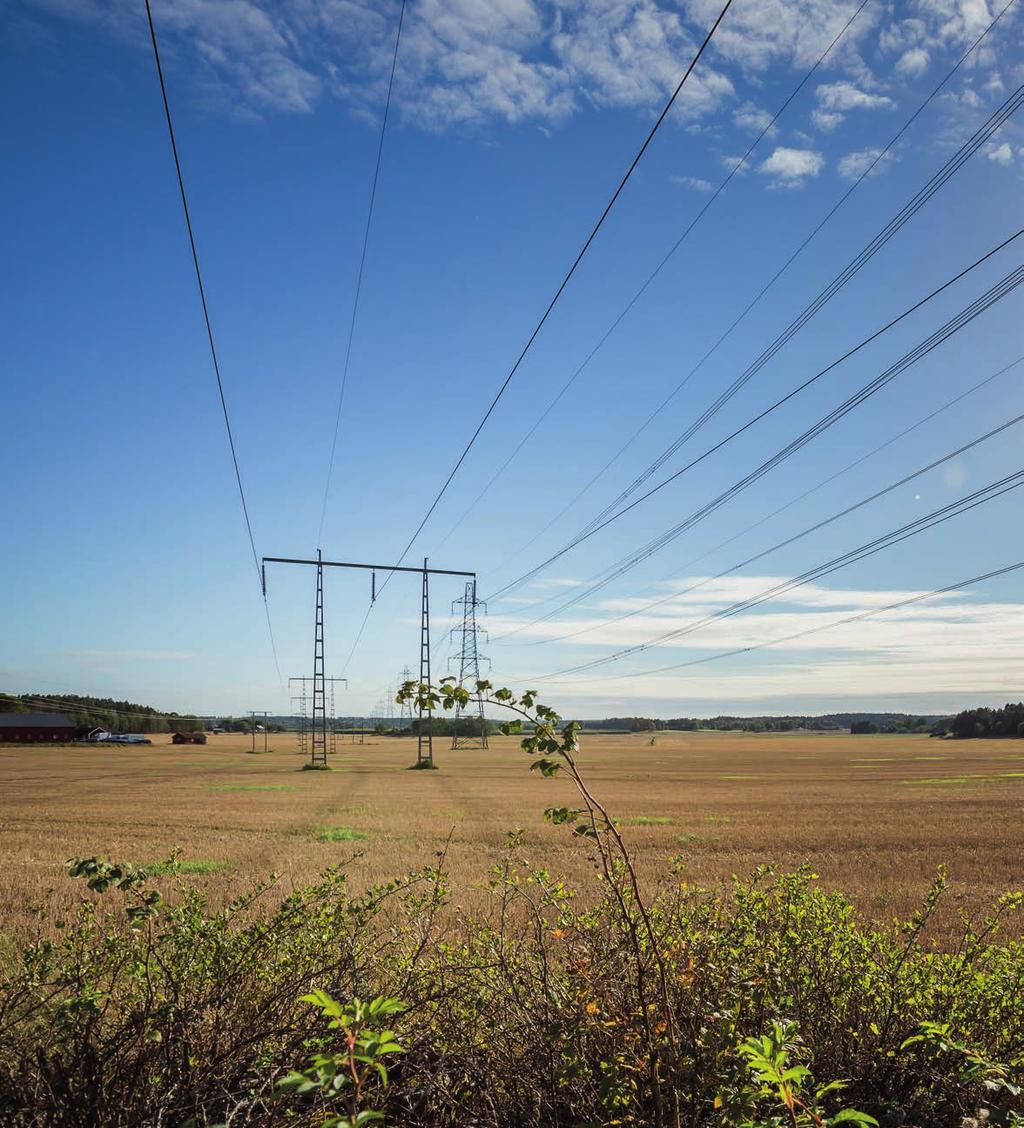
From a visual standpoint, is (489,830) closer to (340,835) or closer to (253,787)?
(340,835)

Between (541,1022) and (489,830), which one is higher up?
(541,1022)

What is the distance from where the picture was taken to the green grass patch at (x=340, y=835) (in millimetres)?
22359

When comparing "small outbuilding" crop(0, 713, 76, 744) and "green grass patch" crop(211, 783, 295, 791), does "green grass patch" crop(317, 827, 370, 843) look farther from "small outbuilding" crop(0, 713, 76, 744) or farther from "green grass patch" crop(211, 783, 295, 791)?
"small outbuilding" crop(0, 713, 76, 744)

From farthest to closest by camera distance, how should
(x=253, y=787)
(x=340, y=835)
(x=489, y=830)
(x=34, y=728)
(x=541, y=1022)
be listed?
(x=34, y=728) → (x=253, y=787) → (x=489, y=830) → (x=340, y=835) → (x=541, y=1022)

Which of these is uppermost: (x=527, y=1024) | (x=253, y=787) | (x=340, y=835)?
(x=527, y=1024)

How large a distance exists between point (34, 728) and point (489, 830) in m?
138

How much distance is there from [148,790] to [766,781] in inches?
1519

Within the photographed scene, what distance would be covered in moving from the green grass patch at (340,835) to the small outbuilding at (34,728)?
132126 millimetres

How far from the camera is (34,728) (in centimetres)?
13375

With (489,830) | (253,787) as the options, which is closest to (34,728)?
(253,787)

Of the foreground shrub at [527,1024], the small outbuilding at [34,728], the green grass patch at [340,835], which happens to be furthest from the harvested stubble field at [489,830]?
the small outbuilding at [34,728]

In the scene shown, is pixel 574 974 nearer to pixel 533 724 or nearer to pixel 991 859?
pixel 533 724

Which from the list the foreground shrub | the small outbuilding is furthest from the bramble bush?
the small outbuilding

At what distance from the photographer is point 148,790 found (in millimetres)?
40938
